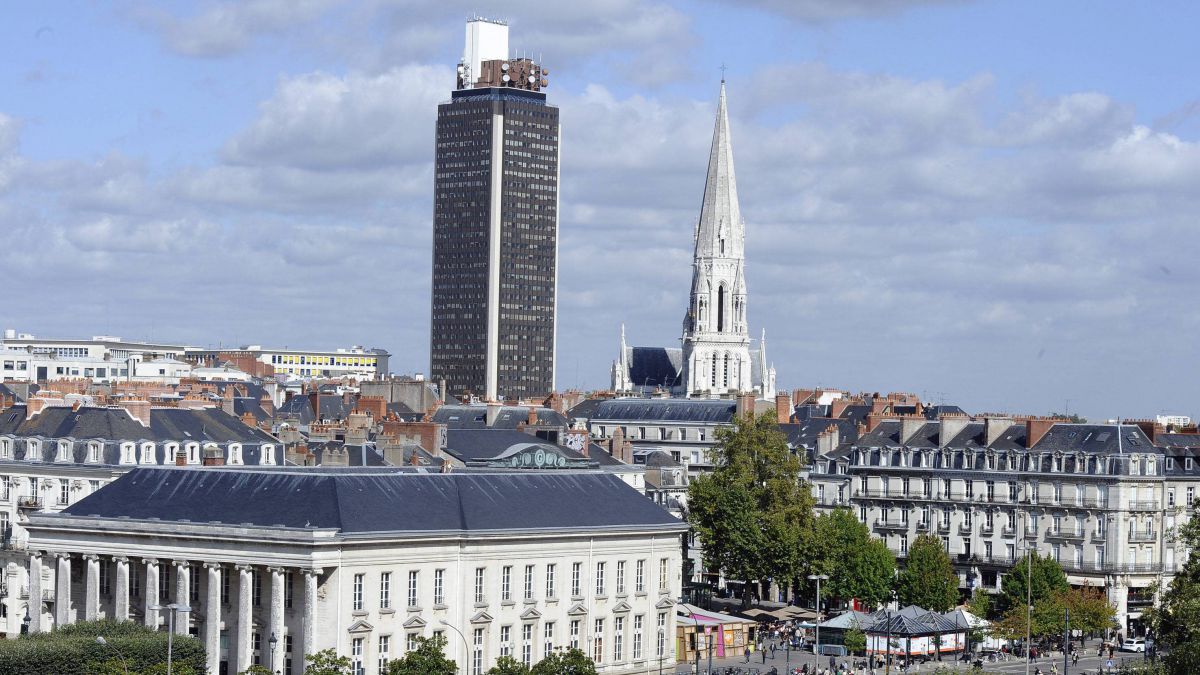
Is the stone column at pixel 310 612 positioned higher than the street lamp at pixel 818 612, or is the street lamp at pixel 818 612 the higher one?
the stone column at pixel 310 612

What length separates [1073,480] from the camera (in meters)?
148

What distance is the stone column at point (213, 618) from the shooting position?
102 meters

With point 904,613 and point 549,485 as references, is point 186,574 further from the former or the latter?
point 904,613

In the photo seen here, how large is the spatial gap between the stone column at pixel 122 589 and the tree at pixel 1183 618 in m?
45.6

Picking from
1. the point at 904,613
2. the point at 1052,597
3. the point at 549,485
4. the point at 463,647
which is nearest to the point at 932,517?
the point at 1052,597

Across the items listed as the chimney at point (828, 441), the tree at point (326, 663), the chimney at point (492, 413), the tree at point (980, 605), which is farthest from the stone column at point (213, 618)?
the chimney at point (492, 413)

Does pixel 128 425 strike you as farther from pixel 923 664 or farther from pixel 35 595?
pixel 923 664

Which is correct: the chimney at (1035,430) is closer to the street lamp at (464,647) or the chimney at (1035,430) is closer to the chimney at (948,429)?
the chimney at (948,429)

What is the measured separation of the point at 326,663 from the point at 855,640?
39850 millimetres

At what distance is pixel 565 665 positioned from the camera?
93875 millimetres

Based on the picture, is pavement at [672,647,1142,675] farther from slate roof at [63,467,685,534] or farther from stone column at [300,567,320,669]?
stone column at [300,567,320,669]

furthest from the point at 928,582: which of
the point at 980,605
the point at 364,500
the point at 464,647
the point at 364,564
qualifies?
the point at 364,564

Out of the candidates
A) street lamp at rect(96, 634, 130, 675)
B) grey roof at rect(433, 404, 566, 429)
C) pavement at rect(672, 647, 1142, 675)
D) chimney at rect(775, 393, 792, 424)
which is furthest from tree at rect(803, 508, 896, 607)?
street lamp at rect(96, 634, 130, 675)

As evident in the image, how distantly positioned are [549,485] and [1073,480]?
4626 centimetres
